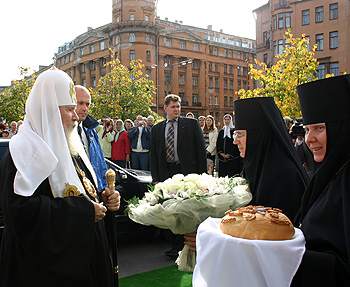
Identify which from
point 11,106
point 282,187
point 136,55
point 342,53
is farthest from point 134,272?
point 136,55

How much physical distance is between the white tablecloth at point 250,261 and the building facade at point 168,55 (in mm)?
54548

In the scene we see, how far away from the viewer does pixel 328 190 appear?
7.13 feet

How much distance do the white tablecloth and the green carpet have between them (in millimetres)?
3070

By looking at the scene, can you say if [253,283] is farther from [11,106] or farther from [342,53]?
[342,53]

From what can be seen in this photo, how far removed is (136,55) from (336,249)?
60402 millimetres

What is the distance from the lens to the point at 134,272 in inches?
207

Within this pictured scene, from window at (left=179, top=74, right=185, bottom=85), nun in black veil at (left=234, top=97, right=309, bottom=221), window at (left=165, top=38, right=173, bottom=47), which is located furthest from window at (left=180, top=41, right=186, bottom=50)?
nun in black veil at (left=234, top=97, right=309, bottom=221)

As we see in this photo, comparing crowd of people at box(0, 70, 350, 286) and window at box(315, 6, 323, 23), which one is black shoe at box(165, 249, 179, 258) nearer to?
crowd of people at box(0, 70, 350, 286)

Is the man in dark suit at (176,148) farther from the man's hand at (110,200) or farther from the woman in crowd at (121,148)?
the woman in crowd at (121,148)

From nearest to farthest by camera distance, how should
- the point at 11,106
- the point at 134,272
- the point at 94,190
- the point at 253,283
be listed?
the point at 253,283, the point at 94,190, the point at 134,272, the point at 11,106

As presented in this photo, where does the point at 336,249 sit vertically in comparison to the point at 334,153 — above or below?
below

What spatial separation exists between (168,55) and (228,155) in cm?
5743

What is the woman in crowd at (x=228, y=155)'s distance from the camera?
10.9 m

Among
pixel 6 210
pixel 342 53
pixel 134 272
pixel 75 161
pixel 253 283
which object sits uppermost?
pixel 342 53
